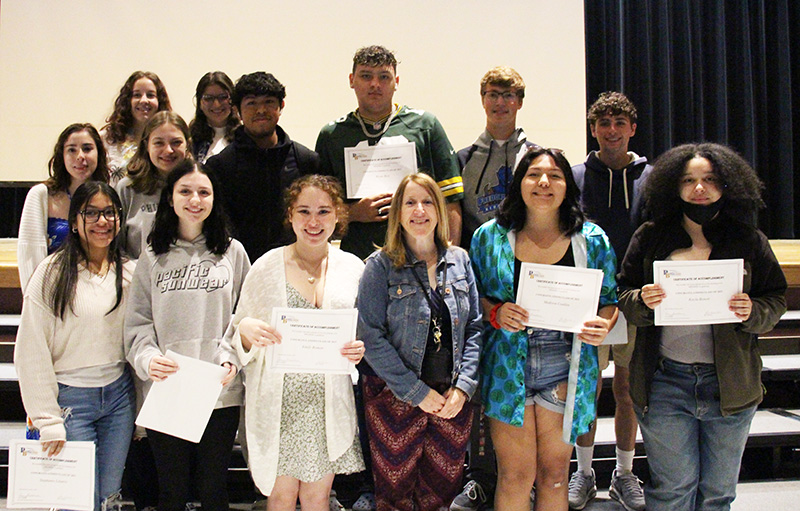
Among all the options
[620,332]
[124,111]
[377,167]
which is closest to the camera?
[620,332]

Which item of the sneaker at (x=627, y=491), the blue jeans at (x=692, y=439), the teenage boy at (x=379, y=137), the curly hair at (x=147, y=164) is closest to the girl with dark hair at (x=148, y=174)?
the curly hair at (x=147, y=164)

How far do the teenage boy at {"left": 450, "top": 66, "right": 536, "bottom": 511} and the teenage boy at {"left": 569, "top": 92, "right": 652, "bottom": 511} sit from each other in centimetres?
38

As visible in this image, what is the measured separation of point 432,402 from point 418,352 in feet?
0.60

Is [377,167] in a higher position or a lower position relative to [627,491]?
higher

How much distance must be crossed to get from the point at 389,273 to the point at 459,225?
62cm

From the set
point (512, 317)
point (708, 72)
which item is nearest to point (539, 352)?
point (512, 317)

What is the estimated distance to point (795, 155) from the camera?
5.89 metres

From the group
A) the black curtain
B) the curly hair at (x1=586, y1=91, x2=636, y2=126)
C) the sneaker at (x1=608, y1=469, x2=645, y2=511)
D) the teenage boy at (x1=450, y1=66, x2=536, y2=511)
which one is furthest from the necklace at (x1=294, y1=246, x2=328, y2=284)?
the black curtain

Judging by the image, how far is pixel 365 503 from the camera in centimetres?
248

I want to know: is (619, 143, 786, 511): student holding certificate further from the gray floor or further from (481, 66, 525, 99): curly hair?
(481, 66, 525, 99): curly hair

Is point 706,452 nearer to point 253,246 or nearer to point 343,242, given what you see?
point 343,242

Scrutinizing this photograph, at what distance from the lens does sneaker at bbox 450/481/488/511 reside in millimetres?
2578

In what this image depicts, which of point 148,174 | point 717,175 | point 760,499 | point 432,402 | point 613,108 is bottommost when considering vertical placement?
point 760,499

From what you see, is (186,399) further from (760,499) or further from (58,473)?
→ (760,499)
